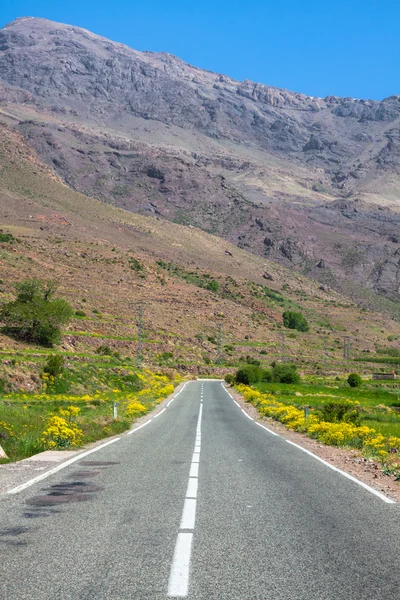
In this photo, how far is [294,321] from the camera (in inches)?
5017

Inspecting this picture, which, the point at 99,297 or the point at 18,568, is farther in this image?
the point at 99,297

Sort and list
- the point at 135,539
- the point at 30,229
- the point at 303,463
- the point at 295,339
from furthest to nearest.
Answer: the point at 30,229, the point at 295,339, the point at 303,463, the point at 135,539

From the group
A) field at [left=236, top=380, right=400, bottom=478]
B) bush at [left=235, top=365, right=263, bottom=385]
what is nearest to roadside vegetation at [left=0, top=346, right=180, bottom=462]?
field at [left=236, top=380, right=400, bottom=478]

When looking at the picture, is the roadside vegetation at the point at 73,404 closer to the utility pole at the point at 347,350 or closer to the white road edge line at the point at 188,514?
the white road edge line at the point at 188,514

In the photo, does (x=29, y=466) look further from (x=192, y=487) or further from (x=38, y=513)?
(x=38, y=513)

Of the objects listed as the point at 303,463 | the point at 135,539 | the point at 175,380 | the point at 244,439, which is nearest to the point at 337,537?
the point at 135,539

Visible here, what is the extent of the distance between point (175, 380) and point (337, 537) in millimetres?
70949

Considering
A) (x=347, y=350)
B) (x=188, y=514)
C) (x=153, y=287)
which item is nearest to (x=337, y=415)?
(x=188, y=514)

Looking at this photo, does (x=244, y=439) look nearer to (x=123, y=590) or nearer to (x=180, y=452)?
(x=180, y=452)

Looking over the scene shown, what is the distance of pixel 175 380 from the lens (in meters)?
78.1

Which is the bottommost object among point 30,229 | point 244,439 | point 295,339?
point 244,439

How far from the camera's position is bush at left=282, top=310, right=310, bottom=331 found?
415ft

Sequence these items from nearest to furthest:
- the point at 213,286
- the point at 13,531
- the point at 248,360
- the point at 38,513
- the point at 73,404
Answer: the point at 13,531, the point at 38,513, the point at 73,404, the point at 248,360, the point at 213,286

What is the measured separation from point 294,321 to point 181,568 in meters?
123
